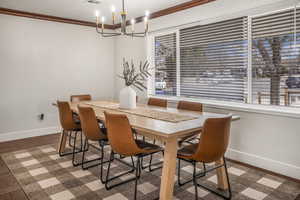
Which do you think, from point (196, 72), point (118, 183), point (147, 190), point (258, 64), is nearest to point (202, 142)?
point (147, 190)

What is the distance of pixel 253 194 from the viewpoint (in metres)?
2.39

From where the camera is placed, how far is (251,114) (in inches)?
123

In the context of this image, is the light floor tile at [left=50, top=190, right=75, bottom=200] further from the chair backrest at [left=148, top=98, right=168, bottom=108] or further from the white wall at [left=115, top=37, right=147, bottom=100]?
the white wall at [left=115, top=37, right=147, bottom=100]

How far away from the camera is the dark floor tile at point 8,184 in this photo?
250 centimetres

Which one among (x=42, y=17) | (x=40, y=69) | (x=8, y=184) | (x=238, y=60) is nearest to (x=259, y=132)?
(x=238, y=60)

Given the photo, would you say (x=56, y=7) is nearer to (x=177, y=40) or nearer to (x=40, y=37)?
(x=40, y=37)

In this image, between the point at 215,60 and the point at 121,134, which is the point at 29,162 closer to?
the point at 121,134

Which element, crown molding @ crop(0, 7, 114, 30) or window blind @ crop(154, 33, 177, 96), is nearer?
crown molding @ crop(0, 7, 114, 30)

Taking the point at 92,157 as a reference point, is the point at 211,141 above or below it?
above

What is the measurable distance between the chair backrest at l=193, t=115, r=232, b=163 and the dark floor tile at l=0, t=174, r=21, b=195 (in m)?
1.97

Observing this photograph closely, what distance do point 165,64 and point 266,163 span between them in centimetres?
250

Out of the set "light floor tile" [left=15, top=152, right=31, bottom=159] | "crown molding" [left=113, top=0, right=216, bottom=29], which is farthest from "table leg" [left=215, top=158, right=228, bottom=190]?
"light floor tile" [left=15, top=152, right=31, bottom=159]

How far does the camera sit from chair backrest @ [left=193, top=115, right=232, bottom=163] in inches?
78.7

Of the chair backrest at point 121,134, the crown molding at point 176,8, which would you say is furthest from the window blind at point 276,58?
the chair backrest at point 121,134
